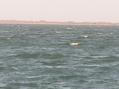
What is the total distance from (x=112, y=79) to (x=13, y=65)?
39.3ft

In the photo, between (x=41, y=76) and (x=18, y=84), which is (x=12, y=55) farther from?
(x=18, y=84)

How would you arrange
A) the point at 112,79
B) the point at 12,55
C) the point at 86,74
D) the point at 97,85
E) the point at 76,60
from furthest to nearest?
the point at 12,55 < the point at 76,60 < the point at 86,74 < the point at 112,79 < the point at 97,85

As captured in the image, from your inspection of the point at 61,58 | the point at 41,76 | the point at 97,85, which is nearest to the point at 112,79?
the point at 97,85

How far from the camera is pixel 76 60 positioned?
177 feet

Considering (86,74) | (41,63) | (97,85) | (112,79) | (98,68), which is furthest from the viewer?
(41,63)

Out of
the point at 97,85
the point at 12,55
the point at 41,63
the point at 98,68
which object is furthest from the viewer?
the point at 12,55

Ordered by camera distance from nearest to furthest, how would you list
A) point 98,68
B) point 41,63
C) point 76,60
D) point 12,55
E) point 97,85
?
point 97,85 < point 98,68 < point 41,63 < point 76,60 < point 12,55

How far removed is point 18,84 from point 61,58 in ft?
63.3

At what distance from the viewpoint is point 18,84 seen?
36781mm

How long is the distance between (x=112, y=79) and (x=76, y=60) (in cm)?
1506

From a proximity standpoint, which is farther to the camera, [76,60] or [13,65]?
[76,60]

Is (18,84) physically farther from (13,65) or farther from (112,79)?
(13,65)

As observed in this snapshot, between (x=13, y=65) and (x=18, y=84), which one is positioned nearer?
(x=18, y=84)

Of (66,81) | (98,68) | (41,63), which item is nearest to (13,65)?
(41,63)
